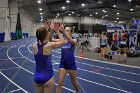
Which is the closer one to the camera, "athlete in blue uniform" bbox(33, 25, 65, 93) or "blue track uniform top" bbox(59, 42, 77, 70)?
"athlete in blue uniform" bbox(33, 25, 65, 93)

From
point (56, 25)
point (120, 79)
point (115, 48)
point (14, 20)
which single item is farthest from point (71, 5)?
point (56, 25)

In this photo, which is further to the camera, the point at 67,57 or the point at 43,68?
the point at 67,57

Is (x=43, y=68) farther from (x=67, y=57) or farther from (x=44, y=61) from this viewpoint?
(x=67, y=57)

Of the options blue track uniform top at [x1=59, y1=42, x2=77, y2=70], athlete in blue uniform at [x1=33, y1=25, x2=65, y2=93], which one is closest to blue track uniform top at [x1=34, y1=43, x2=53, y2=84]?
athlete in blue uniform at [x1=33, y1=25, x2=65, y2=93]

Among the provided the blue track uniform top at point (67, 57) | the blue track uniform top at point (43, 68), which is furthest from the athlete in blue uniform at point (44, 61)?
the blue track uniform top at point (67, 57)

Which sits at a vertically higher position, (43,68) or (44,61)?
(44,61)

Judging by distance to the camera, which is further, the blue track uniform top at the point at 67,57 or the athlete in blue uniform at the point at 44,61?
the blue track uniform top at the point at 67,57

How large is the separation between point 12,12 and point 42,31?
3980 centimetres

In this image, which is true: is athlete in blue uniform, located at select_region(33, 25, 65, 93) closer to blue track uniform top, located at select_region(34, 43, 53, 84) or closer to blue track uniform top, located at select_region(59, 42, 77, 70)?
blue track uniform top, located at select_region(34, 43, 53, 84)

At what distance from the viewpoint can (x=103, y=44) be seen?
48.7 feet

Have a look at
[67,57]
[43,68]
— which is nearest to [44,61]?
[43,68]

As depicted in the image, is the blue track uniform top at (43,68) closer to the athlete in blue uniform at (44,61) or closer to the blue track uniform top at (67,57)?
the athlete in blue uniform at (44,61)

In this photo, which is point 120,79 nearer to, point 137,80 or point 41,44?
point 137,80

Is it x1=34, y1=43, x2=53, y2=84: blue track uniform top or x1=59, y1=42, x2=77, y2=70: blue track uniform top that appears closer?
x1=34, y1=43, x2=53, y2=84: blue track uniform top
